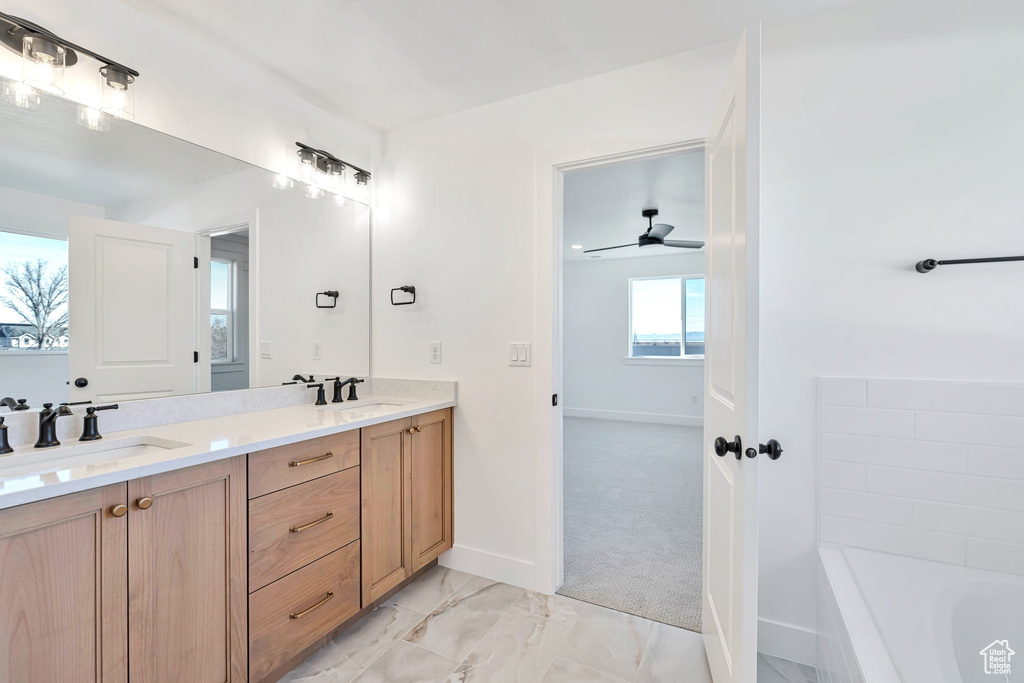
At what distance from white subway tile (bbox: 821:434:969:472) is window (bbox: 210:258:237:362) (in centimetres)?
241

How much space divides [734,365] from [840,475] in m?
0.74

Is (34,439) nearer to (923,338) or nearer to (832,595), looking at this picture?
(832,595)

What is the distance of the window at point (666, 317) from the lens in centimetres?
610

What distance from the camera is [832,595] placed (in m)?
1.39

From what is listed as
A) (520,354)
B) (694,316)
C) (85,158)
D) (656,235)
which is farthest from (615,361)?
(85,158)

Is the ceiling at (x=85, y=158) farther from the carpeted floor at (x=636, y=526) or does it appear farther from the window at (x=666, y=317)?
the window at (x=666, y=317)

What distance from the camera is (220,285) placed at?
1.95 m

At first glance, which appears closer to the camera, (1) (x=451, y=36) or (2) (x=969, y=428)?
(2) (x=969, y=428)

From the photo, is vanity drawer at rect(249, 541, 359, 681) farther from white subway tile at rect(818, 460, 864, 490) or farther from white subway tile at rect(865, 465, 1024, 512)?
white subway tile at rect(865, 465, 1024, 512)

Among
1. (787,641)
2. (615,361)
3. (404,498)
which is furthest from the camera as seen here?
(615,361)

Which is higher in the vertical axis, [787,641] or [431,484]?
[431,484]

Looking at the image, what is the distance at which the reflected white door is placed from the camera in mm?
1506

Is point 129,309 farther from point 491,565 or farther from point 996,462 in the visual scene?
point 996,462

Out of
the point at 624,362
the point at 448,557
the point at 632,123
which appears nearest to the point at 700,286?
the point at 624,362
